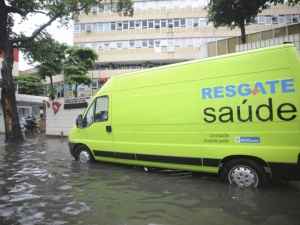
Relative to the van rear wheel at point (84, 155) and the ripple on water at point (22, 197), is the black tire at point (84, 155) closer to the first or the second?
the van rear wheel at point (84, 155)

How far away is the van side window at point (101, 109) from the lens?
10055 mm

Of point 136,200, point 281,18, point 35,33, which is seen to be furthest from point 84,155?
point 281,18

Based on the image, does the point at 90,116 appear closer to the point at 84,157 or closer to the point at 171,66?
the point at 84,157

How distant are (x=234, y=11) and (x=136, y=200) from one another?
42.0ft

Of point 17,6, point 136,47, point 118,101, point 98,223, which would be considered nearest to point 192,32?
point 136,47

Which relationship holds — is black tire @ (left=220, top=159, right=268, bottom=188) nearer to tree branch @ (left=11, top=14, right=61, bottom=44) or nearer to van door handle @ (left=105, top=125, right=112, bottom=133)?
van door handle @ (left=105, top=125, right=112, bottom=133)

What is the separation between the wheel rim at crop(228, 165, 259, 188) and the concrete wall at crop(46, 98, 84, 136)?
15.9 m

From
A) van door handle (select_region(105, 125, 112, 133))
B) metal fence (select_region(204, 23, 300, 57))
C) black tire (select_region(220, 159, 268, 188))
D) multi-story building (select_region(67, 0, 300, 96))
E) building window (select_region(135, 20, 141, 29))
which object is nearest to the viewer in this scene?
black tire (select_region(220, 159, 268, 188))

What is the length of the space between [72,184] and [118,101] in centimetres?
273

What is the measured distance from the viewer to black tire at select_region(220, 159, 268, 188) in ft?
23.0

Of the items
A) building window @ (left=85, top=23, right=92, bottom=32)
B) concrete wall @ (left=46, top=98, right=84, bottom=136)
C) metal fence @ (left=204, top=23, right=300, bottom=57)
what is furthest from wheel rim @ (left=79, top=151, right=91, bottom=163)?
building window @ (left=85, top=23, right=92, bottom=32)

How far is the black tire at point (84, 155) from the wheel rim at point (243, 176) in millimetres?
4947

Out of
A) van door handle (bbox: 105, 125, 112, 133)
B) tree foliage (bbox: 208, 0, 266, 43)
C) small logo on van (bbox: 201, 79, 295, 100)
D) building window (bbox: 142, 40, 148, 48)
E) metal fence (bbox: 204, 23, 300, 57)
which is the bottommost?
van door handle (bbox: 105, 125, 112, 133)

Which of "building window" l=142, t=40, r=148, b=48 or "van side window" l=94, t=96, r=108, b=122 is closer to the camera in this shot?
"van side window" l=94, t=96, r=108, b=122
